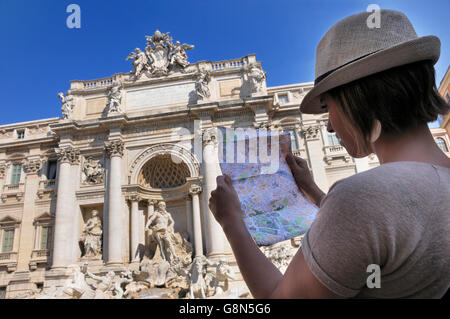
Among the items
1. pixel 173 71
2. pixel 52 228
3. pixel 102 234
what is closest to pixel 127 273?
pixel 102 234

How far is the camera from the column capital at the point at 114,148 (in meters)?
18.0

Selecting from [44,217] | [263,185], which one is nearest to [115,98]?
[44,217]

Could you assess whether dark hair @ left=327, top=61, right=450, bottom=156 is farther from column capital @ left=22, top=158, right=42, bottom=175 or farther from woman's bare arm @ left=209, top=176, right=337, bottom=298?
column capital @ left=22, top=158, right=42, bottom=175

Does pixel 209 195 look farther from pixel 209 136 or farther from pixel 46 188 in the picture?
pixel 46 188

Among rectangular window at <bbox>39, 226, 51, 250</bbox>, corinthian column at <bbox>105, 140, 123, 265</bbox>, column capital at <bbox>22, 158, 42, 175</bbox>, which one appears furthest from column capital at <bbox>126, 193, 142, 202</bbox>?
column capital at <bbox>22, 158, 42, 175</bbox>

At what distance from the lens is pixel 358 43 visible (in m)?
1.11

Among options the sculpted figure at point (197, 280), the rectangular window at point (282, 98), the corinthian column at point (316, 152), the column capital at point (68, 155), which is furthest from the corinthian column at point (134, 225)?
the rectangular window at point (282, 98)

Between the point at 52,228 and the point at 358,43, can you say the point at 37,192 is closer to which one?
the point at 52,228

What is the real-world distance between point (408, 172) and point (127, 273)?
1591 cm

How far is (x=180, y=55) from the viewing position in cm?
2020

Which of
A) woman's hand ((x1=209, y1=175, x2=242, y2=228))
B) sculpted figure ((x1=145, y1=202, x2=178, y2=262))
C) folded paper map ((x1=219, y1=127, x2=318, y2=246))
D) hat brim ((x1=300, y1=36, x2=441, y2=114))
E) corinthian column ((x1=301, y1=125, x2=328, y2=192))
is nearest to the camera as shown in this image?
hat brim ((x1=300, y1=36, x2=441, y2=114))

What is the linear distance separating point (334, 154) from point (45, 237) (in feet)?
55.8

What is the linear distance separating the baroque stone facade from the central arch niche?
0.06m

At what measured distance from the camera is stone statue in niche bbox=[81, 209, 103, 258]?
16484 mm
